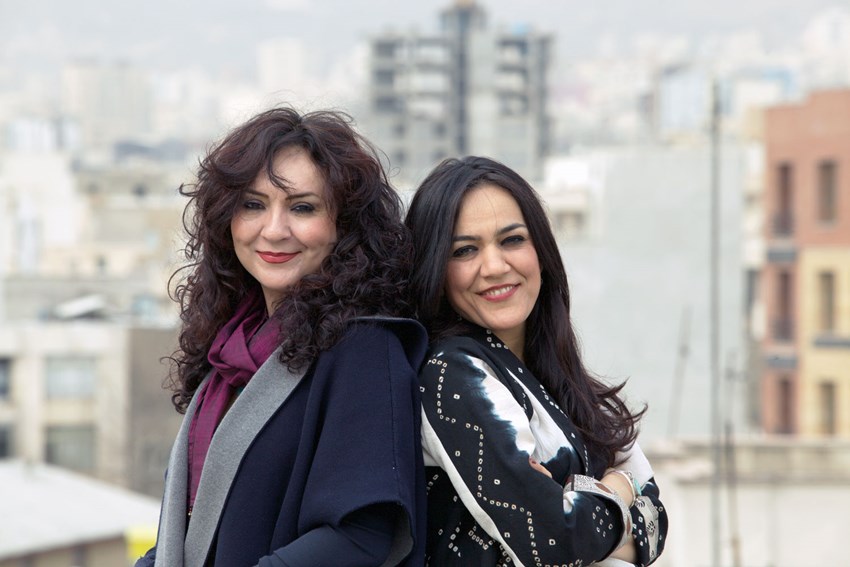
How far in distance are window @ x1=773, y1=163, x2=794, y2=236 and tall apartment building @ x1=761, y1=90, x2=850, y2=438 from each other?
2cm

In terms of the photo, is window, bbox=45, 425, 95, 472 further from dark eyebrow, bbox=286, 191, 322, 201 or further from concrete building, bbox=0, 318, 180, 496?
dark eyebrow, bbox=286, 191, 322, 201

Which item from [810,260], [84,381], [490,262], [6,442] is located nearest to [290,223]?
[490,262]

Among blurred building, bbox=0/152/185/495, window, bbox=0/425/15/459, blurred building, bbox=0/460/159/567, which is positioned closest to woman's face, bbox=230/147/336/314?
blurred building, bbox=0/460/159/567

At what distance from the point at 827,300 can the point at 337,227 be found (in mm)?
31701

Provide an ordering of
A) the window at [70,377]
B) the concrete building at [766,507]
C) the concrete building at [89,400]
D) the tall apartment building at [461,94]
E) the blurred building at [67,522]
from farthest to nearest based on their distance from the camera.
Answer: the tall apartment building at [461,94] < the window at [70,377] < the concrete building at [89,400] < the blurred building at [67,522] < the concrete building at [766,507]

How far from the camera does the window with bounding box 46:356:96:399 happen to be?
134 ft

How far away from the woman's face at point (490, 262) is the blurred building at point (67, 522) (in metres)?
17.4

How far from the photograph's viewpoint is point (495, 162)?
3668 mm

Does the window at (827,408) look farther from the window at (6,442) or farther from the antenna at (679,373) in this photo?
the window at (6,442)

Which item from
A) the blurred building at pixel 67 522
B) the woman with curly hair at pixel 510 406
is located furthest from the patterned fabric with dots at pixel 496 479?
the blurred building at pixel 67 522

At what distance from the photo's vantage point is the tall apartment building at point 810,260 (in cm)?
3238

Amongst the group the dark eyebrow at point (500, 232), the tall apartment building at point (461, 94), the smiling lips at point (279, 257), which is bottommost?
the smiling lips at point (279, 257)

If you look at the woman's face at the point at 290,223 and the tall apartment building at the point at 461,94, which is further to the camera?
the tall apartment building at the point at 461,94

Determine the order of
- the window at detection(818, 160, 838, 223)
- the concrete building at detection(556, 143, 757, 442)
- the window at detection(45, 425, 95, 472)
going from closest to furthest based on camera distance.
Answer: the window at detection(818, 160, 838, 223) → the concrete building at detection(556, 143, 757, 442) → the window at detection(45, 425, 95, 472)
